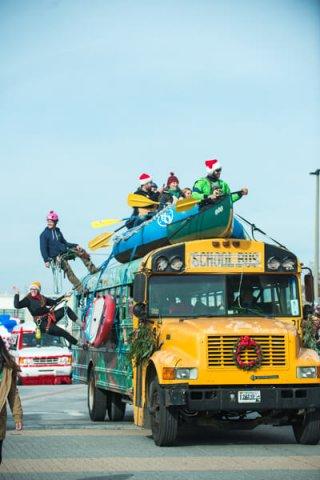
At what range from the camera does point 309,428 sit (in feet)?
44.7

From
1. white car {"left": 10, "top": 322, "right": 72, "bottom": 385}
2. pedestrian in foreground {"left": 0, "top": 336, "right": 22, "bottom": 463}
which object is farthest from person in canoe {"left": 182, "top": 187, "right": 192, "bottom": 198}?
white car {"left": 10, "top": 322, "right": 72, "bottom": 385}

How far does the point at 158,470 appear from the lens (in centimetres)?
1123

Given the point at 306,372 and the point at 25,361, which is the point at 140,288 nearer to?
the point at 306,372

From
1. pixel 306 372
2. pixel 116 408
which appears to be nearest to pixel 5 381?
pixel 306 372

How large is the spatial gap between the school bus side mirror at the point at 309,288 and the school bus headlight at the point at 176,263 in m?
1.65

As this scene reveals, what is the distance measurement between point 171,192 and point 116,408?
3840 mm

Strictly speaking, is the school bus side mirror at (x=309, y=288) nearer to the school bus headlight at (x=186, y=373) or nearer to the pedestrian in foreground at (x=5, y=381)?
the school bus headlight at (x=186, y=373)

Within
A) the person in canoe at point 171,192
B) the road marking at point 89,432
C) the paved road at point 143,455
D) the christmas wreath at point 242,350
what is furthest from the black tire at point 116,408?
the christmas wreath at point 242,350

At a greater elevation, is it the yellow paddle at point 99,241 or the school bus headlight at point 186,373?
the yellow paddle at point 99,241

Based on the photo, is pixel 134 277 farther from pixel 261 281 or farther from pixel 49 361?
pixel 49 361

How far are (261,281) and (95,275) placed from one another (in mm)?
5590

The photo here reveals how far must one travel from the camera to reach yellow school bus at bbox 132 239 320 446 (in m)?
13.2

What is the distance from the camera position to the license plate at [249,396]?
13.1m

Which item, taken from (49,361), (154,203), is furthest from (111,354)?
(49,361)
